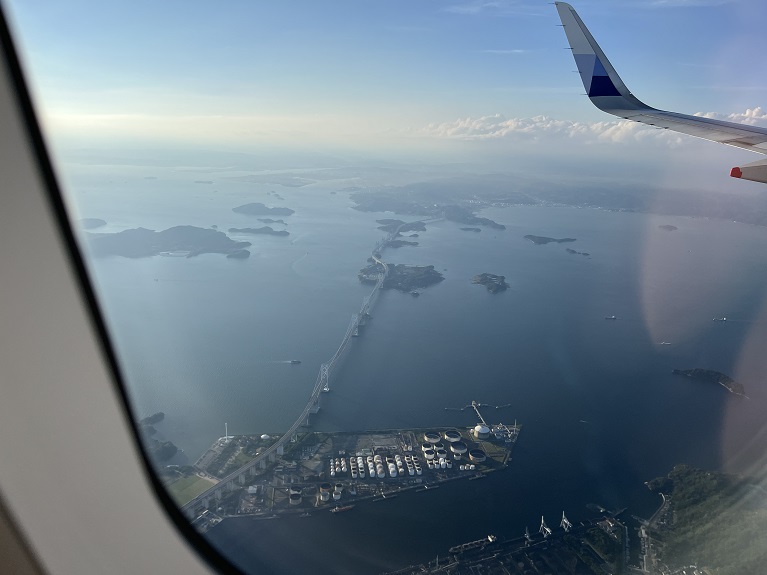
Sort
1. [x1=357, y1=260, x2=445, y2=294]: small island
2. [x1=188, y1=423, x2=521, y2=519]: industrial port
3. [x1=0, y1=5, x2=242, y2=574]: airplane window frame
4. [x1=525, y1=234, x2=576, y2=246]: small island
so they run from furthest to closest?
[x1=525, y1=234, x2=576, y2=246]: small island, [x1=357, y1=260, x2=445, y2=294]: small island, [x1=188, y1=423, x2=521, y2=519]: industrial port, [x1=0, y1=5, x2=242, y2=574]: airplane window frame

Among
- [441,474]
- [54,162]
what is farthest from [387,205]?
[54,162]

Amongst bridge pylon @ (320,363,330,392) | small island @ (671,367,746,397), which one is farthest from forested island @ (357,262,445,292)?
A: small island @ (671,367,746,397)

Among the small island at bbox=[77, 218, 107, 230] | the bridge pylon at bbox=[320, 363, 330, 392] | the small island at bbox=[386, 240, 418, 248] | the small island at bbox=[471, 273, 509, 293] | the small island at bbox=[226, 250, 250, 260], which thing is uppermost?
the small island at bbox=[77, 218, 107, 230]

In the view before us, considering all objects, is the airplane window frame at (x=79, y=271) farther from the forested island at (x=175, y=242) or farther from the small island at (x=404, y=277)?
the small island at (x=404, y=277)

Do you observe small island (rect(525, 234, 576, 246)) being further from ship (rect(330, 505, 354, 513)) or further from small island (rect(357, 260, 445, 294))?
ship (rect(330, 505, 354, 513))

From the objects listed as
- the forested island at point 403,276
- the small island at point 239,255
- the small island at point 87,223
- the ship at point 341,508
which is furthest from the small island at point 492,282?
the small island at point 87,223

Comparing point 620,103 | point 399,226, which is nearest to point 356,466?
point 620,103
